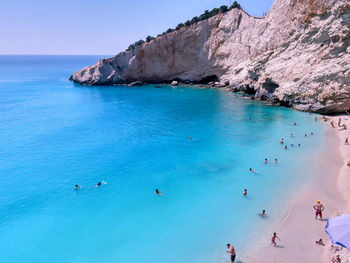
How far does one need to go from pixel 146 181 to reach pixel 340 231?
48.6 feet

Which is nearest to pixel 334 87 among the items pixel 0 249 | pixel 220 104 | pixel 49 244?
pixel 220 104

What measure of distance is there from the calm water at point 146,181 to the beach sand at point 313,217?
A: 79 cm

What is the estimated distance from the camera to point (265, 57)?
4572cm

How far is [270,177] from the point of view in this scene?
20.9 metres

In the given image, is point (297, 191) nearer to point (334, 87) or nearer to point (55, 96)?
point (334, 87)

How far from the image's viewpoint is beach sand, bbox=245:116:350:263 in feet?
41.6

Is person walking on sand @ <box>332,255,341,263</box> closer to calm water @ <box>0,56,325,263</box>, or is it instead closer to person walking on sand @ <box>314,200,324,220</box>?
calm water @ <box>0,56,325,263</box>

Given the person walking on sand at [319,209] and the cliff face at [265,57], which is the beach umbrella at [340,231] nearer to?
the person walking on sand at [319,209]

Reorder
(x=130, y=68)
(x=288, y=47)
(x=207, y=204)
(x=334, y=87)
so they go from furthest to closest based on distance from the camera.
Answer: (x=130, y=68), (x=288, y=47), (x=334, y=87), (x=207, y=204)

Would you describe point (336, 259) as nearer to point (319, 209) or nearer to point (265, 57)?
point (319, 209)

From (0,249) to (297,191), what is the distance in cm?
2042

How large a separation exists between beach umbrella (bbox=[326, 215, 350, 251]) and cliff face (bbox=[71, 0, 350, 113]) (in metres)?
29.6

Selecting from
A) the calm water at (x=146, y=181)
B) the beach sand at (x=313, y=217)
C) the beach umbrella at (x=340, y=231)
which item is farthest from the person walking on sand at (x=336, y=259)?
the calm water at (x=146, y=181)

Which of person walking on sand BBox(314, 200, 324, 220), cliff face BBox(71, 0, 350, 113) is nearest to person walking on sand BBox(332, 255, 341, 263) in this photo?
person walking on sand BBox(314, 200, 324, 220)
